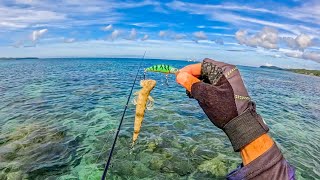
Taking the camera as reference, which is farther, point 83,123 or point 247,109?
point 83,123

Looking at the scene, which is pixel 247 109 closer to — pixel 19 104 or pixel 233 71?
pixel 233 71

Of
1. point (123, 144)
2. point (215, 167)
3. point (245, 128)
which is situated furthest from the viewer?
point (123, 144)

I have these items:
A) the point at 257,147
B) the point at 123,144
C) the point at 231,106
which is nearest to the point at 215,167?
the point at 123,144

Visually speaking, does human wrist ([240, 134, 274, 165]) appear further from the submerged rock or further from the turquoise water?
the submerged rock

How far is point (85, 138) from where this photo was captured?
647 inches

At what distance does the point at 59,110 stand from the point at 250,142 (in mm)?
23039

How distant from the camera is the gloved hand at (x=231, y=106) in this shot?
9.00ft

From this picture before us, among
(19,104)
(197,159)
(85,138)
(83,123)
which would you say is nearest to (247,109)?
(197,159)

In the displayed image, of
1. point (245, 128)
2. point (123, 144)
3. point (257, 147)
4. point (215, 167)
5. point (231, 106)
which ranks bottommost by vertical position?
point (215, 167)

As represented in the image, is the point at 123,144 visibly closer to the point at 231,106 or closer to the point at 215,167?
the point at 215,167

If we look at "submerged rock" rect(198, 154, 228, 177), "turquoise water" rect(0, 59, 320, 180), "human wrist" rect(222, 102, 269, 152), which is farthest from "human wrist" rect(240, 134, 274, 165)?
"submerged rock" rect(198, 154, 228, 177)

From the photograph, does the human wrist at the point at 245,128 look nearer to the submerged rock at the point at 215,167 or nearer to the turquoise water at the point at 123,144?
the turquoise water at the point at 123,144

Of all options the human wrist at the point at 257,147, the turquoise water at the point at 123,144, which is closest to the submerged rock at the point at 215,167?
the turquoise water at the point at 123,144

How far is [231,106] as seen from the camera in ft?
9.09
